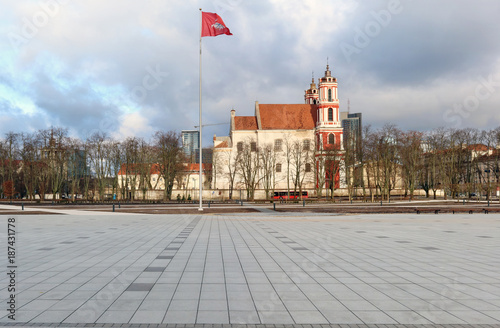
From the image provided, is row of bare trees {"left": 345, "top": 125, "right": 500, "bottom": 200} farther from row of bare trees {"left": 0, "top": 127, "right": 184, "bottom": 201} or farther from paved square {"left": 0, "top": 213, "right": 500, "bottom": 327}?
paved square {"left": 0, "top": 213, "right": 500, "bottom": 327}

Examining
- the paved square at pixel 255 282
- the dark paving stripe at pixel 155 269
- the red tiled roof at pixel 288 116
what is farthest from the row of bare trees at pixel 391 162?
the dark paving stripe at pixel 155 269

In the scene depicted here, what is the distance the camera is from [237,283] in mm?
7484

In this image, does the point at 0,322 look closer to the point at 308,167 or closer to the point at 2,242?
the point at 2,242

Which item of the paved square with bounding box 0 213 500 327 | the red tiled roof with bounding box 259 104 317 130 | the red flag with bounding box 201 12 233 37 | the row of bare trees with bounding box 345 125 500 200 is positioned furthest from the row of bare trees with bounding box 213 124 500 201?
the paved square with bounding box 0 213 500 327

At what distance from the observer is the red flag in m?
27.8

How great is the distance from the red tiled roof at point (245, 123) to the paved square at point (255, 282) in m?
74.7

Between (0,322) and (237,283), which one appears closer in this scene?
(0,322)

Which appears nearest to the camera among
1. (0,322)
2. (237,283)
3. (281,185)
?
(0,322)

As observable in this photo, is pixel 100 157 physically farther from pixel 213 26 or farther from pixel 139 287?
pixel 139 287

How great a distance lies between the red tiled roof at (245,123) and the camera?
87.6m

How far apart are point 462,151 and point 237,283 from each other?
245 feet

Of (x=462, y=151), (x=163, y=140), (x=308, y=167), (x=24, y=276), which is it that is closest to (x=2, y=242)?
(x=24, y=276)

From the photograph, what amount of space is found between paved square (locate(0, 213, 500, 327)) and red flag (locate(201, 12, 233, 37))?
18979 mm

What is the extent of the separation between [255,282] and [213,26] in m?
24.0
